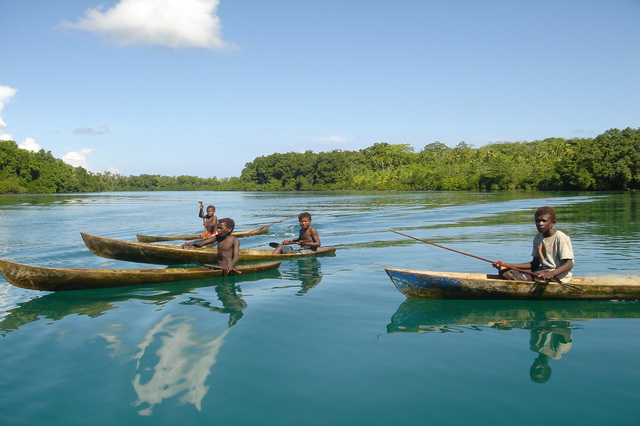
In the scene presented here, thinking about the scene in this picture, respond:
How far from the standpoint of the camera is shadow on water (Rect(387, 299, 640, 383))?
5039mm

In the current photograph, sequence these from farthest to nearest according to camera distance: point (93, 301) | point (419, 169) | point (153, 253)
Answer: point (419, 169), point (153, 253), point (93, 301)

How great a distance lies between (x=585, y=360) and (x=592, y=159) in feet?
161

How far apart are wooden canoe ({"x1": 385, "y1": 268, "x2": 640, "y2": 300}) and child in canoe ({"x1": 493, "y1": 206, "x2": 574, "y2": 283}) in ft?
0.59

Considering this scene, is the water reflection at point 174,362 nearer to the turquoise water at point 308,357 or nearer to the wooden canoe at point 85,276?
the turquoise water at point 308,357

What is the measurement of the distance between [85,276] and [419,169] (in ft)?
235

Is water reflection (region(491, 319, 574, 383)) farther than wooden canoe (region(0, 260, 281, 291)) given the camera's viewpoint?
No

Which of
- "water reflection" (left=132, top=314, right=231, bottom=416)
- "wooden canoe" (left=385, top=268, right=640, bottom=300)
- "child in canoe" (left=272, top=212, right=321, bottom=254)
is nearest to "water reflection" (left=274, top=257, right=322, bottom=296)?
"child in canoe" (left=272, top=212, right=321, bottom=254)

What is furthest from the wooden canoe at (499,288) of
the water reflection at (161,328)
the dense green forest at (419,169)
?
the dense green forest at (419,169)

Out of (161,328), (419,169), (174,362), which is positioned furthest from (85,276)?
(419,169)

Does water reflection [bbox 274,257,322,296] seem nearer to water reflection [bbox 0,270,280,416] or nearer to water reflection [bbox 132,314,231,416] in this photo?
water reflection [bbox 0,270,280,416]

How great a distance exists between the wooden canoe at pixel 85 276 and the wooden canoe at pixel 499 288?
3.41 m

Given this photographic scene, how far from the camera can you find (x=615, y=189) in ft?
151

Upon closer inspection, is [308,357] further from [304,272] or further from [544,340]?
[304,272]

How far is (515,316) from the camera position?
5672mm
